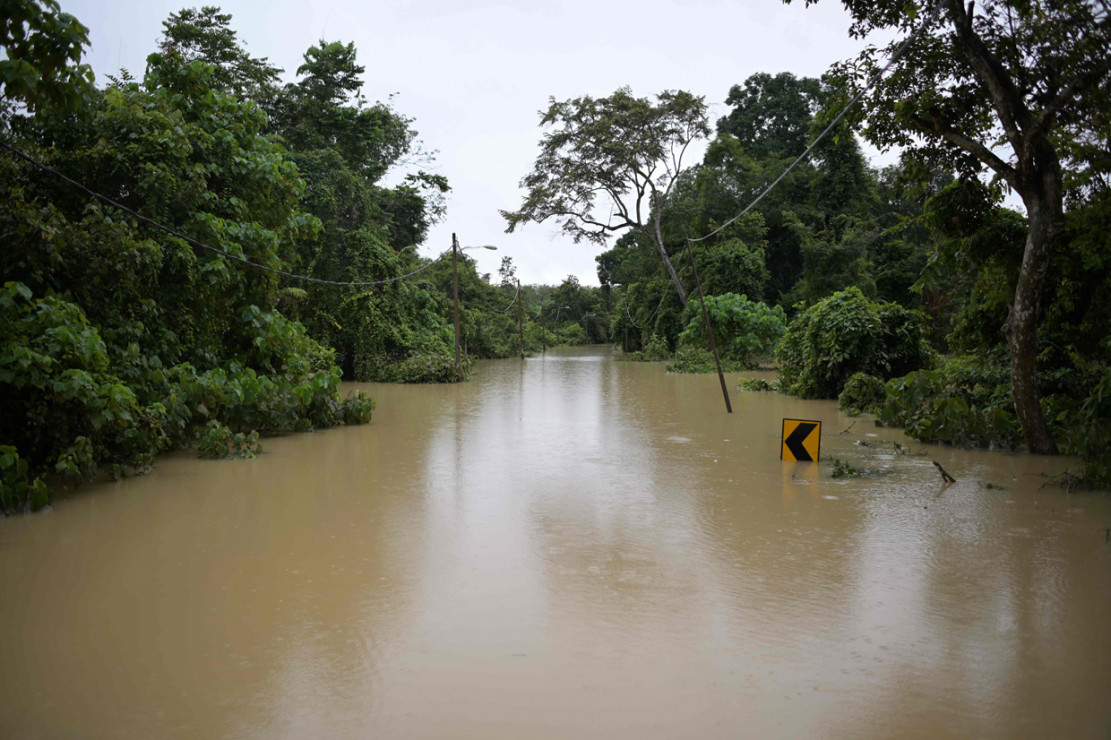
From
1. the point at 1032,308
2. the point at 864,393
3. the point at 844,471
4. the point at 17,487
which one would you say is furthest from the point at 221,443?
the point at 864,393

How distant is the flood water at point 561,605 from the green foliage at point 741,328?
2048 centimetres

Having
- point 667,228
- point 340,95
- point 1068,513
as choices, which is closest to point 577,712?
→ point 1068,513

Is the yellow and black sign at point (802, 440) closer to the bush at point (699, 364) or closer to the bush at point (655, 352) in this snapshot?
the bush at point (699, 364)

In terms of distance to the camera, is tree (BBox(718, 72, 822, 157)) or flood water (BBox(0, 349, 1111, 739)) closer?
flood water (BBox(0, 349, 1111, 739))

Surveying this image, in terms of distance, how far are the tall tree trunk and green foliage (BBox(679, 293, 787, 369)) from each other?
1990 centimetres

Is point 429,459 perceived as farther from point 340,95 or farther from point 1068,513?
point 340,95

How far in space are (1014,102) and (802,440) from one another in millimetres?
4594

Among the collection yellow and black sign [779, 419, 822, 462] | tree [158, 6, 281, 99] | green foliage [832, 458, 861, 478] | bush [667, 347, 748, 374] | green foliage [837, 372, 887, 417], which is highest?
tree [158, 6, 281, 99]

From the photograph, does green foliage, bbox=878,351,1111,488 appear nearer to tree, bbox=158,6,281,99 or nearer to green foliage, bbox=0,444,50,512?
green foliage, bbox=0,444,50,512

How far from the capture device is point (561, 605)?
16.7ft

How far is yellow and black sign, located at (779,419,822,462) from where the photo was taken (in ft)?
32.9

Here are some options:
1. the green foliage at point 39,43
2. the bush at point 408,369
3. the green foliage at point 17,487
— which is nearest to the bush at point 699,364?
the bush at point 408,369

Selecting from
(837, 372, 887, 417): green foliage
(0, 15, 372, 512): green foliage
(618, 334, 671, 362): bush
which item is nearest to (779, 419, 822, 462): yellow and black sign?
(837, 372, 887, 417): green foliage

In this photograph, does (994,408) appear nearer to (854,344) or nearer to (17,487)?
(854,344)
